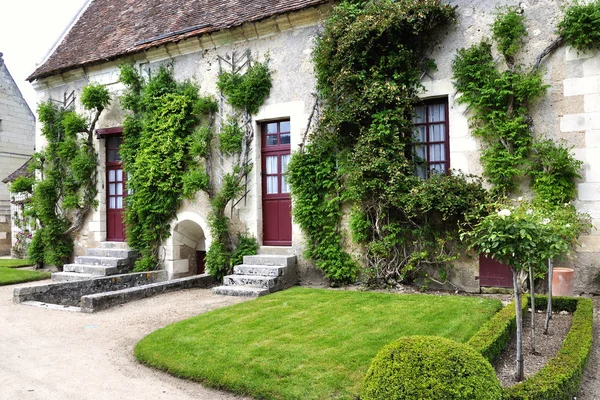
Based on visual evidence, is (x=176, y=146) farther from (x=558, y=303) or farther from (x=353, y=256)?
(x=558, y=303)

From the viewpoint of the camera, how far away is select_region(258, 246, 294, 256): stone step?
8.67 m

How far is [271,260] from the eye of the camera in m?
8.40

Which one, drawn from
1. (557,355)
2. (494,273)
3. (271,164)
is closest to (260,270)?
(271,164)

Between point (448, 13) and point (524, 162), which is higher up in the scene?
point (448, 13)

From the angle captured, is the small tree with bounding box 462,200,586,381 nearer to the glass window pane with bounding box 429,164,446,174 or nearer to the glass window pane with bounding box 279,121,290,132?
the glass window pane with bounding box 429,164,446,174

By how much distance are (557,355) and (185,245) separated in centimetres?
802

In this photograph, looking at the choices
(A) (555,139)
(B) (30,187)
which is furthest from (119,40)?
(A) (555,139)

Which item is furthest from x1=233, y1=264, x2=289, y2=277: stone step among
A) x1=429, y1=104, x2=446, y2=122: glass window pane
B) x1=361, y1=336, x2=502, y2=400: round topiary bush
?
x1=361, y1=336, x2=502, y2=400: round topiary bush

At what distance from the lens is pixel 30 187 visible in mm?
12375

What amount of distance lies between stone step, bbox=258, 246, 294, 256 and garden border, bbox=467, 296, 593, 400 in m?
4.23

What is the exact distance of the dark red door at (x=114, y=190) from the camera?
37.0ft

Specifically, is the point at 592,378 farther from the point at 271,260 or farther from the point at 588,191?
the point at 271,260

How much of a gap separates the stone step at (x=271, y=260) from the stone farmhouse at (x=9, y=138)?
45.0 ft

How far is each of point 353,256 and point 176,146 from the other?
4.49 meters
